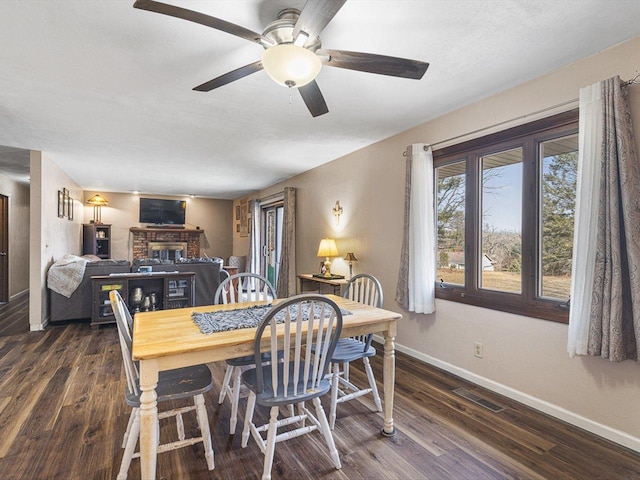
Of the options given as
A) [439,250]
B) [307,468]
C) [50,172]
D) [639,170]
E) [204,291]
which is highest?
[50,172]

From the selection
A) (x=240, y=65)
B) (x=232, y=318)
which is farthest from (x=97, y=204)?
(x=232, y=318)

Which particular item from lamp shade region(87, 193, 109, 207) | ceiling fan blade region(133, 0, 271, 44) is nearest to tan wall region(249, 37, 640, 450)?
ceiling fan blade region(133, 0, 271, 44)

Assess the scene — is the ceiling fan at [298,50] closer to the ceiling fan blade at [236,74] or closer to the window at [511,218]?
the ceiling fan blade at [236,74]

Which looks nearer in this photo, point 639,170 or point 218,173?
point 639,170

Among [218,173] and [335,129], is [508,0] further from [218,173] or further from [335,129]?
[218,173]

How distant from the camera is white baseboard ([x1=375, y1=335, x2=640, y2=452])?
1975 millimetres

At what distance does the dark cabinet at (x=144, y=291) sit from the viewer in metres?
4.51

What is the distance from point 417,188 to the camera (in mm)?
3207

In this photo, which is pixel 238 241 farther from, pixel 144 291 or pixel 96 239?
pixel 144 291

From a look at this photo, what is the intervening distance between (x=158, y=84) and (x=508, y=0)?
93.0 inches

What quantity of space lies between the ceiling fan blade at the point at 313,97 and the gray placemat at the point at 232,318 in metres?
1.35

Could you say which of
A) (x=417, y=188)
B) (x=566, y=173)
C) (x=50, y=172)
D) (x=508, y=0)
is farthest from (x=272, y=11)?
(x=50, y=172)

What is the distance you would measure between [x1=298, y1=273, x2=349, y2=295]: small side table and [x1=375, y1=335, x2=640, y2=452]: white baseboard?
1.28 metres

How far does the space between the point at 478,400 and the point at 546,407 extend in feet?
1.43
